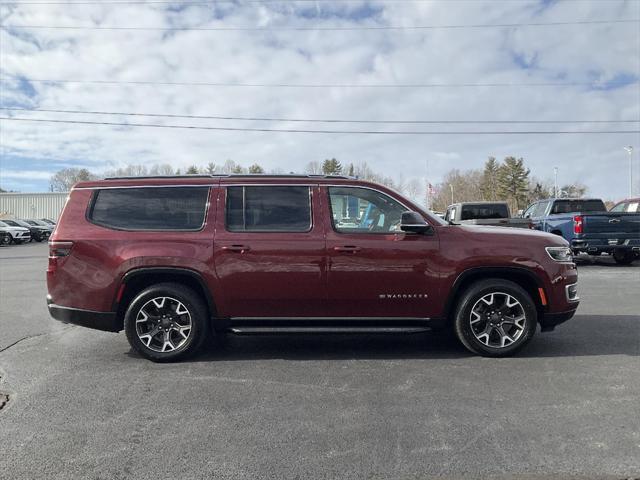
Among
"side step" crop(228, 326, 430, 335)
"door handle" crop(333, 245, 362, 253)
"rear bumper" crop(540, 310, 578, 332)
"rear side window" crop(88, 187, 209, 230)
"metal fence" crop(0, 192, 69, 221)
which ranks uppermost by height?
"metal fence" crop(0, 192, 69, 221)

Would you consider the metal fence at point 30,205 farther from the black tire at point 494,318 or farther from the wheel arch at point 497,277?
the black tire at point 494,318

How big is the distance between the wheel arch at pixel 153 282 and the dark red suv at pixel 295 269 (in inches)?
0.6

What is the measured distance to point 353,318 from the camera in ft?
17.3

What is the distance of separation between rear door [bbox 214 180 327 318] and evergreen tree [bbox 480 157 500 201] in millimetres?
90282

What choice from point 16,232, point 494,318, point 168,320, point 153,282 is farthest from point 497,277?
point 16,232

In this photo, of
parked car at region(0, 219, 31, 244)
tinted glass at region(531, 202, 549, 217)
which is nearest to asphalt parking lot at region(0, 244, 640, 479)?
tinted glass at region(531, 202, 549, 217)

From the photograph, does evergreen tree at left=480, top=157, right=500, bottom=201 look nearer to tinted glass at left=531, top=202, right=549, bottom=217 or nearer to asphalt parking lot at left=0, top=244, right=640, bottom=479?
tinted glass at left=531, top=202, right=549, bottom=217

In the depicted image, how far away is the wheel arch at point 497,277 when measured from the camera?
17.2 ft

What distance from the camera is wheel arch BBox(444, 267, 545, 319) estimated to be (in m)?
5.25

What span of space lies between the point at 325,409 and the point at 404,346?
2.05 metres

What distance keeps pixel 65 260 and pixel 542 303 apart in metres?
5.08

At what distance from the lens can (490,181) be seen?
302 ft

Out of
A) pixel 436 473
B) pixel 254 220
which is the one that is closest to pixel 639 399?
pixel 436 473

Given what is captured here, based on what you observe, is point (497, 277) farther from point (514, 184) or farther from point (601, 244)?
point (514, 184)
